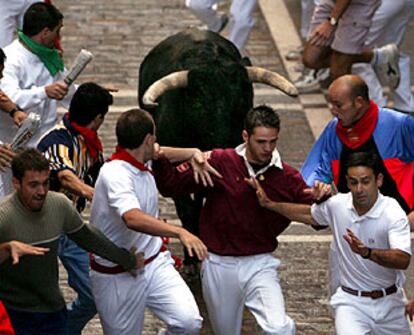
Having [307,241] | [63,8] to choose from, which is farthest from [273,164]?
[63,8]

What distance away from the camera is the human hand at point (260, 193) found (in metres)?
9.68

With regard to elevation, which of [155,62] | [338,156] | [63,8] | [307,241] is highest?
[338,156]

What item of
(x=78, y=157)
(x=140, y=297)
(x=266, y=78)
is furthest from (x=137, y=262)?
(x=266, y=78)

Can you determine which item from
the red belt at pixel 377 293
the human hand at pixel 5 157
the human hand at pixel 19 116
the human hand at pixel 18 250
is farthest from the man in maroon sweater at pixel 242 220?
the human hand at pixel 19 116

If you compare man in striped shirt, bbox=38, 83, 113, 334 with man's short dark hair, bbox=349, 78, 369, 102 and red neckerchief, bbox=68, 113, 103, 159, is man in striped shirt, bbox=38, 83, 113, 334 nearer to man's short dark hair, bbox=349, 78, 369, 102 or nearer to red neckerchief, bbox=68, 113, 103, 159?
red neckerchief, bbox=68, 113, 103, 159

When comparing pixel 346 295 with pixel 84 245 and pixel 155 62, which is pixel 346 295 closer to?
pixel 84 245

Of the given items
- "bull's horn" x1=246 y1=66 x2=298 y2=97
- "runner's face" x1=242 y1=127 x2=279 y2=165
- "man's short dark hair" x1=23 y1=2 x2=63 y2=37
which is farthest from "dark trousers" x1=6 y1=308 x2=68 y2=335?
"bull's horn" x1=246 y1=66 x2=298 y2=97

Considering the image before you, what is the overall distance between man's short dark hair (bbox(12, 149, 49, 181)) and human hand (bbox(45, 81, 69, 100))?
2388mm

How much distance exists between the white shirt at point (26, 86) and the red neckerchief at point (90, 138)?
1174 mm

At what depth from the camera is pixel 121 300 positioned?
9.59 m

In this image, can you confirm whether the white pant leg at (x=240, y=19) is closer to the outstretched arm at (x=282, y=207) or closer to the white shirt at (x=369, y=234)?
the outstretched arm at (x=282, y=207)

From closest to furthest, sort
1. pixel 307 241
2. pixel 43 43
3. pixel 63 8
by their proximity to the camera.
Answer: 1. pixel 43 43
2. pixel 307 241
3. pixel 63 8

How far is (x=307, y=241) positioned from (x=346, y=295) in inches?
131

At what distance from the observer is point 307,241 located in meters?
12.9
